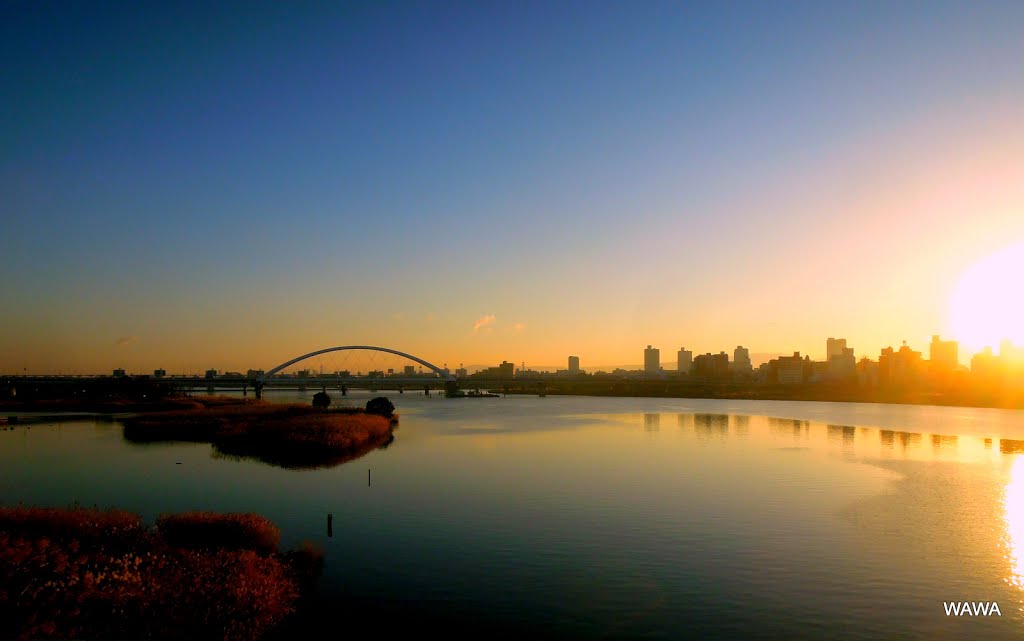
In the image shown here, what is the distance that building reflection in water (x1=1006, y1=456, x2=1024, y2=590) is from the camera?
24.3m

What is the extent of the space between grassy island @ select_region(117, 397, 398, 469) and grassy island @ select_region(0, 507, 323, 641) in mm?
24032

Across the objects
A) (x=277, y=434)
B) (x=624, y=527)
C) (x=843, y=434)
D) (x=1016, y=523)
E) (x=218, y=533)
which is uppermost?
(x=277, y=434)

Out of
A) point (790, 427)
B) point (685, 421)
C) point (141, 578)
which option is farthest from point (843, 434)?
point (141, 578)

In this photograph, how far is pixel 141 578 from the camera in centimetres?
1784

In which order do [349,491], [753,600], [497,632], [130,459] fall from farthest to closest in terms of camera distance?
[130,459] < [349,491] < [753,600] < [497,632]

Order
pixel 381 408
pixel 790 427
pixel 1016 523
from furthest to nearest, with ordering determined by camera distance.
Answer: pixel 381 408 < pixel 790 427 < pixel 1016 523

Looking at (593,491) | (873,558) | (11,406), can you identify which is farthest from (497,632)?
(11,406)

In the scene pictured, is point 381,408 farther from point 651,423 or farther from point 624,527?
point 624,527

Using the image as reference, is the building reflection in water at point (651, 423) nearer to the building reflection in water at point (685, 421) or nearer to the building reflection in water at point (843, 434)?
the building reflection in water at point (685, 421)

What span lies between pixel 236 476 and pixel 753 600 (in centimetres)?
3353

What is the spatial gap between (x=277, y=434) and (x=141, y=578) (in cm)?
4476

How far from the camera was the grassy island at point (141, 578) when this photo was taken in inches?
609

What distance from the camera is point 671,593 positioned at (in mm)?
21344

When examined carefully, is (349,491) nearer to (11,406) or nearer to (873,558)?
(873,558)
